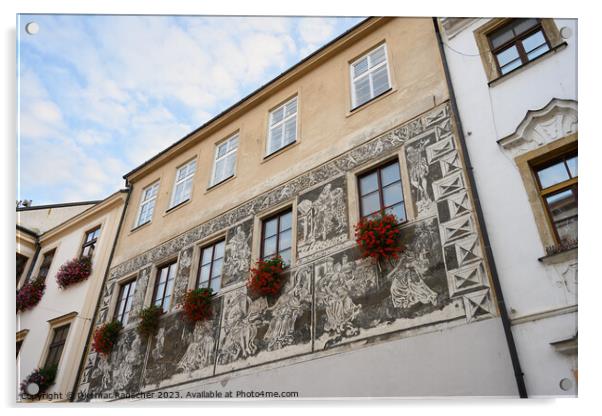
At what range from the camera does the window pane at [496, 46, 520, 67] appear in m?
5.52

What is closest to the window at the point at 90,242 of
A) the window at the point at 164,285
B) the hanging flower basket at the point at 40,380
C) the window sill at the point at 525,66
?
the window at the point at 164,285

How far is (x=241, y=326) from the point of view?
6.13 meters

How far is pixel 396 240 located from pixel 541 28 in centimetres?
268

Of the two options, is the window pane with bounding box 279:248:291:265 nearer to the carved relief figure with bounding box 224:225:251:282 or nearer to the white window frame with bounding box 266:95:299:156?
the carved relief figure with bounding box 224:225:251:282

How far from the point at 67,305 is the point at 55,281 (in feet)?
2.11

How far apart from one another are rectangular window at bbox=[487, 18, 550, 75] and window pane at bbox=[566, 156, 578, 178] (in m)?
1.35

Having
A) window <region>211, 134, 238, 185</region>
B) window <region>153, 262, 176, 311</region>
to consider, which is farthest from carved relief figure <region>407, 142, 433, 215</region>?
window <region>153, 262, 176, 311</region>

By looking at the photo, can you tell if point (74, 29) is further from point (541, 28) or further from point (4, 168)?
point (541, 28)

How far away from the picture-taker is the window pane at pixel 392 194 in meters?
5.74

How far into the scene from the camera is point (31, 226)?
9500 mm

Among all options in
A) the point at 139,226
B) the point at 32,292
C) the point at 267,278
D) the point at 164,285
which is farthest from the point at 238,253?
the point at 32,292
